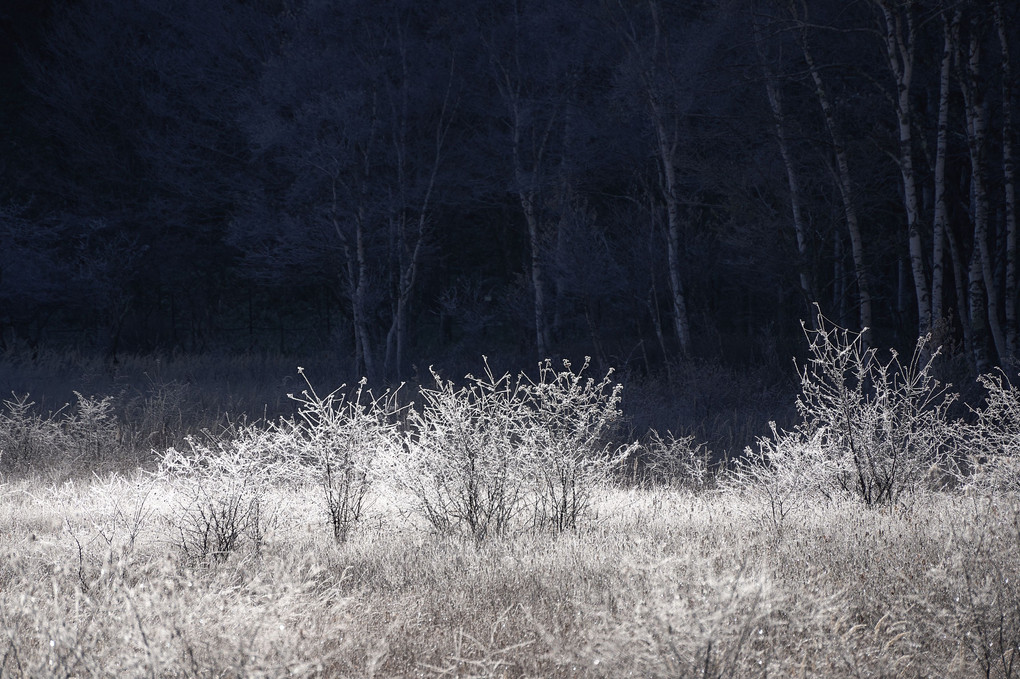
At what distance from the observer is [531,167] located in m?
19.1

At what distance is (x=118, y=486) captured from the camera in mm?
6016

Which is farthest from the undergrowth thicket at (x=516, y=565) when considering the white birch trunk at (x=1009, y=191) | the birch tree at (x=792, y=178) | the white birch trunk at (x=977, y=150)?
the birch tree at (x=792, y=178)

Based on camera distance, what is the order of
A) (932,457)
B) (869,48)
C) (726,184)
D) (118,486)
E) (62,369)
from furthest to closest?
(62,369)
(726,184)
(869,48)
(932,457)
(118,486)

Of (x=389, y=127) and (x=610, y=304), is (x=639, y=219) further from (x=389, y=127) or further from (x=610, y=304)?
(x=389, y=127)

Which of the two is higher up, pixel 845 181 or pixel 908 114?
pixel 908 114

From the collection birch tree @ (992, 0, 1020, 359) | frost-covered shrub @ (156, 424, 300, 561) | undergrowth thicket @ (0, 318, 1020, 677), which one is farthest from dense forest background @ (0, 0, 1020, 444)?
frost-covered shrub @ (156, 424, 300, 561)

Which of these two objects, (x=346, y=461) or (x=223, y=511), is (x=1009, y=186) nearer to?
(x=346, y=461)

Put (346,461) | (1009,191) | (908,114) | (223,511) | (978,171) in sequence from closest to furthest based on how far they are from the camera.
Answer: (223,511) < (346,461) < (978,171) < (1009,191) < (908,114)

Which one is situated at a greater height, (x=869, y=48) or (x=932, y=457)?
(x=869, y=48)

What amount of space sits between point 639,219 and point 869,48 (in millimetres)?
7132

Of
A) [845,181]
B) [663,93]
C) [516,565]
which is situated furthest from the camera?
[663,93]

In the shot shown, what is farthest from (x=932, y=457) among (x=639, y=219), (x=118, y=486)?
(x=639, y=219)

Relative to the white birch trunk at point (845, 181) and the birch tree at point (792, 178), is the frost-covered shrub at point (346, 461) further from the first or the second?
the birch tree at point (792, 178)

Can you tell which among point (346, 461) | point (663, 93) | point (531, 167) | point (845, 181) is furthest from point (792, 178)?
point (346, 461)
